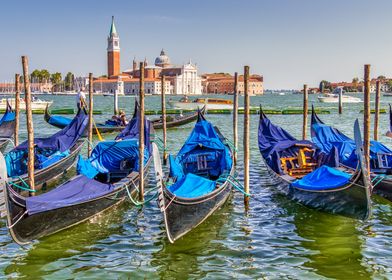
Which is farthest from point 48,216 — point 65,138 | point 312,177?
point 65,138

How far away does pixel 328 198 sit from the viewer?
639 centimetres

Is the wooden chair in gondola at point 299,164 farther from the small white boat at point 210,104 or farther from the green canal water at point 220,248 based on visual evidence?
the small white boat at point 210,104

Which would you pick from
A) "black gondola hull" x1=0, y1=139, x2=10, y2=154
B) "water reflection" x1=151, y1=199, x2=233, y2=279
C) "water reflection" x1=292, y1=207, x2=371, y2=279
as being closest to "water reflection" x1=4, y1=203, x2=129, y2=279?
"water reflection" x1=151, y1=199, x2=233, y2=279

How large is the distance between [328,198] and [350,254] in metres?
0.93

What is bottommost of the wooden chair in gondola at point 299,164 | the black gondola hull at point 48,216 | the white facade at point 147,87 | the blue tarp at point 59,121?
the black gondola hull at point 48,216

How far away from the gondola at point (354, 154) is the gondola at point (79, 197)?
3209mm

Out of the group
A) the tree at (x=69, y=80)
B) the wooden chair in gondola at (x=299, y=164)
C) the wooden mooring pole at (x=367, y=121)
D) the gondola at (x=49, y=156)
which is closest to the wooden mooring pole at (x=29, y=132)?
the gondola at (x=49, y=156)

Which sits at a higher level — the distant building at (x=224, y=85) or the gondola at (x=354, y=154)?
the distant building at (x=224, y=85)

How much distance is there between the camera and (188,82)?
106938 mm

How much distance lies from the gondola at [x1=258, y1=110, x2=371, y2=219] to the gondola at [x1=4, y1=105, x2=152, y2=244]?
7.22ft

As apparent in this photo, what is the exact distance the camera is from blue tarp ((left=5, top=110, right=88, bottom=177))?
8.80m

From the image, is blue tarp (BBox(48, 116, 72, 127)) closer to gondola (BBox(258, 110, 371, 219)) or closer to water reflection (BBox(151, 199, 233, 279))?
gondola (BBox(258, 110, 371, 219))

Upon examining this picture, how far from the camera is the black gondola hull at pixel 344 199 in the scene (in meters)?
5.73

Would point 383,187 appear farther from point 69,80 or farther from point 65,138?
point 69,80
